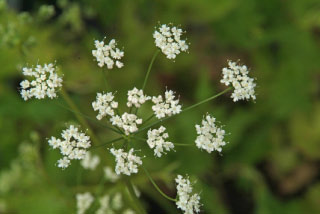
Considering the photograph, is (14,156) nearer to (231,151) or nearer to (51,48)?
(51,48)

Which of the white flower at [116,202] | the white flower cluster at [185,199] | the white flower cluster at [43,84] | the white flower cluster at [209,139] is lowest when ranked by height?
the white flower cluster at [185,199]

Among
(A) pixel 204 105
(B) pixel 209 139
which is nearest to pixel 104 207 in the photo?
(B) pixel 209 139

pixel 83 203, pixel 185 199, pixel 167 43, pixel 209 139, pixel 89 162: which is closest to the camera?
pixel 185 199

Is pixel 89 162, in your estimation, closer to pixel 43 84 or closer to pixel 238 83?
pixel 43 84

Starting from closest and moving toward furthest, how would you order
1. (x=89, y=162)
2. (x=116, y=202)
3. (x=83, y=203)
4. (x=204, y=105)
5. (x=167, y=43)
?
1. (x=167, y=43)
2. (x=83, y=203)
3. (x=116, y=202)
4. (x=89, y=162)
5. (x=204, y=105)

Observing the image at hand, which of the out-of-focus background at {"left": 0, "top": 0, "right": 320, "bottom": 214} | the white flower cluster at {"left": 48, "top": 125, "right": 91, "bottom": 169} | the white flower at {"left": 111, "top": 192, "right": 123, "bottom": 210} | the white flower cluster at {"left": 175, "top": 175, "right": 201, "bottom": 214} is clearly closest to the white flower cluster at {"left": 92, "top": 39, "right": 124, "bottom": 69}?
the white flower cluster at {"left": 48, "top": 125, "right": 91, "bottom": 169}

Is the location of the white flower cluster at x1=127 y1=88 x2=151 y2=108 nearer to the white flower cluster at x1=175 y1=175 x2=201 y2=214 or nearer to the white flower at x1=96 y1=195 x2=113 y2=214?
the white flower cluster at x1=175 y1=175 x2=201 y2=214

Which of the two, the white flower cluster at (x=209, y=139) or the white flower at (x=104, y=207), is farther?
the white flower at (x=104, y=207)

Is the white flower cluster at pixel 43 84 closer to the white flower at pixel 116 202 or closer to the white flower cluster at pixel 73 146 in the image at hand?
the white flower cluster at pixel 73 146

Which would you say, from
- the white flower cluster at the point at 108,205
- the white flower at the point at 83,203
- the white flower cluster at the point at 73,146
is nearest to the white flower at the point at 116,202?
the white flower cluster at the point at 108,205
